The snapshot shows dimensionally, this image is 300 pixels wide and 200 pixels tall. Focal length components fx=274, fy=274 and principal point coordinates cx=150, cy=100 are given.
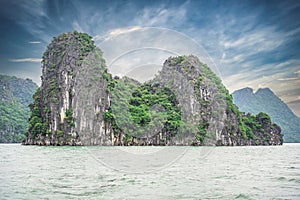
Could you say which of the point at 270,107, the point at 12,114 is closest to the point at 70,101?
the point at 12,114

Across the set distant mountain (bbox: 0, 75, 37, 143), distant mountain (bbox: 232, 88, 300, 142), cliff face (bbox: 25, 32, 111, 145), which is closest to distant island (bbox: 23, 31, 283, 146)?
cliff face (bbox: 25, 32, 111, 145)

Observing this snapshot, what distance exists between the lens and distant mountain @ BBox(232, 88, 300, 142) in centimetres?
11157

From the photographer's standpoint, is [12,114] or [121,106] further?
[12,114]

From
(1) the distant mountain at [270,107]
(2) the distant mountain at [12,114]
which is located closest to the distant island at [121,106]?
(2) the distant mountain at [12,114]

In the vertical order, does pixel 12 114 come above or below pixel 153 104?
above

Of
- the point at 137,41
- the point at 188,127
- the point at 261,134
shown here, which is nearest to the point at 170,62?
the point at 188,127

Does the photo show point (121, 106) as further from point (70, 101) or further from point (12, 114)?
point (12, 114)

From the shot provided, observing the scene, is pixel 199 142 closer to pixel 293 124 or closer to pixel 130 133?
pixel 130 133

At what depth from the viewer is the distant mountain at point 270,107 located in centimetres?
11157

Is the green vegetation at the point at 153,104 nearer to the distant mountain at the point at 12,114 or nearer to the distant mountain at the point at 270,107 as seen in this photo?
the distant mountain at the point at 12,114

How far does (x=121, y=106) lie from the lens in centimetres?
4256

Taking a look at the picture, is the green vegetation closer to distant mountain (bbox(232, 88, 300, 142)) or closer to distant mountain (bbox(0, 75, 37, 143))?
distant mountain (bbox(0, 75, 37, 143))

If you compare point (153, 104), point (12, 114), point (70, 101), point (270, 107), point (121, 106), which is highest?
point (270, 107)

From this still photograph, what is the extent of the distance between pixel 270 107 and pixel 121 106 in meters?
117
